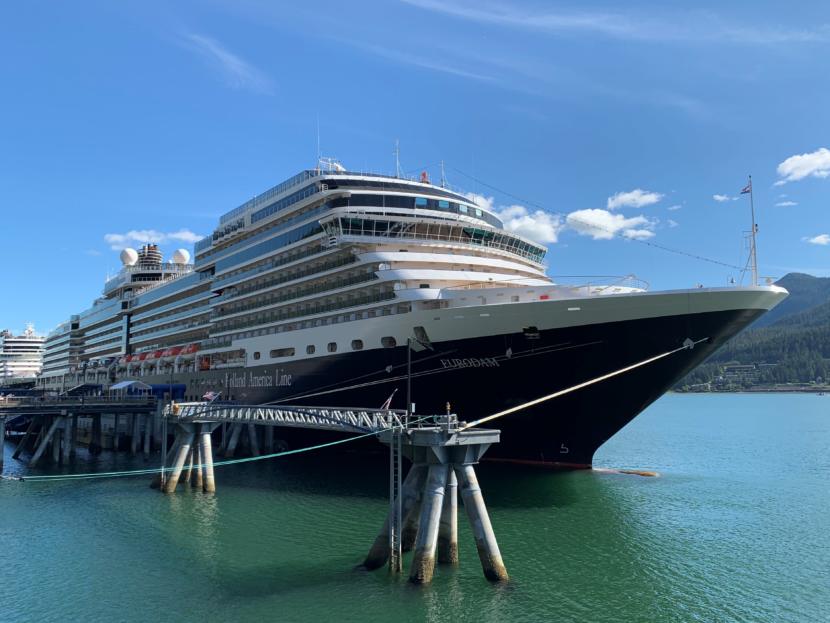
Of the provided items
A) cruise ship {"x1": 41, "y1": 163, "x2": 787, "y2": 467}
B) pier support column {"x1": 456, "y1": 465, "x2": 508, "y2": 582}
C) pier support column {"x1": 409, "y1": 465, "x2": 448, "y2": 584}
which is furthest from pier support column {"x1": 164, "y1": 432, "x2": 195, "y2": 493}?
pier support column {"x1": 456, "y1": 465, "x2": 508, "y2": 582}

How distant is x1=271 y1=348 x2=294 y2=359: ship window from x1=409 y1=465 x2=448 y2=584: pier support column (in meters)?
20.2

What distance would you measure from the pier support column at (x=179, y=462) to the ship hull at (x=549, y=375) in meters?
7.15

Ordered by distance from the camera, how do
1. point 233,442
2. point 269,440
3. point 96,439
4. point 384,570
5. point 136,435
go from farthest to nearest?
1. point 96,439
2. point 136,435
3. point 233,442
4. point 269,440
5. point 384,570

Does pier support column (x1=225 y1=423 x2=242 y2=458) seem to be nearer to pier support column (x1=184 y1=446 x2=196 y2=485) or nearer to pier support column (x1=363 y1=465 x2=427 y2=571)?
pier support column (x1=184 y1=446 x2=196 y2=485)

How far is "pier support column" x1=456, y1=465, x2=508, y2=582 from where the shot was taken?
14.7 m

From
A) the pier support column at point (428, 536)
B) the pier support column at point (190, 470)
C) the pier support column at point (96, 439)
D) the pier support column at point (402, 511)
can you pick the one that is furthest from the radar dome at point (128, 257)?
the pier support column at point (428, 536)

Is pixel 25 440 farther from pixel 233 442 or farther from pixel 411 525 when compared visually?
pixel 411 525

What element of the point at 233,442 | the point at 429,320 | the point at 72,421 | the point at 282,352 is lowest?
the point at 233,442

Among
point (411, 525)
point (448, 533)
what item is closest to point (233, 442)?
point (411, 525)

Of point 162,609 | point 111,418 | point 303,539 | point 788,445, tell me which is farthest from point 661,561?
point 111,418

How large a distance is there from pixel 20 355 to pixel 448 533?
392ft

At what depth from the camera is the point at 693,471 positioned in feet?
110

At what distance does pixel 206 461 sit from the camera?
26.9 meters

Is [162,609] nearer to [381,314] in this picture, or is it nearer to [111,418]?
[381,314]
